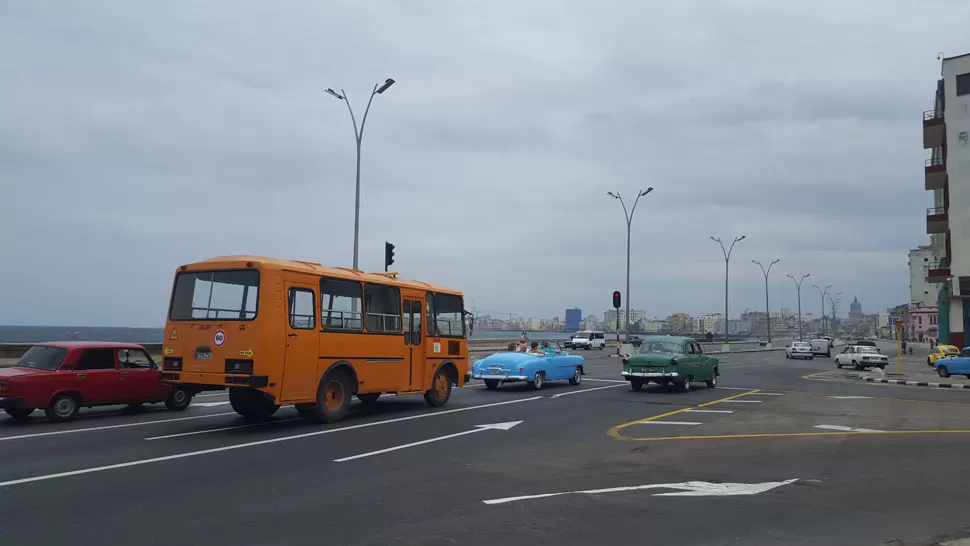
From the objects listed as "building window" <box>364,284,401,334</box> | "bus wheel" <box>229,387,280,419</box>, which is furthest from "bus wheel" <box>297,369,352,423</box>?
"building window" <box>364,284,401,334</box>

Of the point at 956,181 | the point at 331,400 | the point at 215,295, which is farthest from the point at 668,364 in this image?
the point at 956,181

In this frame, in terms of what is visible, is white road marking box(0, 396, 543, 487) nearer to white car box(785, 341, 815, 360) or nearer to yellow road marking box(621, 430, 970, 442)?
yellow road marking box(621, 430, 970, 442)

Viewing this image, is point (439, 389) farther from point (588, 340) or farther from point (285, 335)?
point (588, 340)

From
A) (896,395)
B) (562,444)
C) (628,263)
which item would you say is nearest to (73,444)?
(562,444)

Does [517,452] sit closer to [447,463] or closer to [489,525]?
[447,463]

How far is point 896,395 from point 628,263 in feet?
90.7

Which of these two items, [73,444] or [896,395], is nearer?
[73,444]

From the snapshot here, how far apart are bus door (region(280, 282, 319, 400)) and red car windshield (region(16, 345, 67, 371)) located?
463 centimetres

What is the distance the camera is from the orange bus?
12.3 m

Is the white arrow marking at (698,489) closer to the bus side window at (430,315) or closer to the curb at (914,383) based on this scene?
the bus side window at (430,315)

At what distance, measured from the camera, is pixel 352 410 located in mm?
15836

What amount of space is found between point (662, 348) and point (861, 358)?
22737 millimetres

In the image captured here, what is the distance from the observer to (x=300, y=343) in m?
12.8

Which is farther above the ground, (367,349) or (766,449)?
(367,349)
